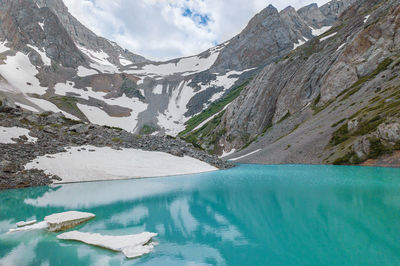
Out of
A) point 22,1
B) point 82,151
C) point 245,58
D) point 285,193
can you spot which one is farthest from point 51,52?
point 285,193

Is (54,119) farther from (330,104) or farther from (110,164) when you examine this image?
(330,104)

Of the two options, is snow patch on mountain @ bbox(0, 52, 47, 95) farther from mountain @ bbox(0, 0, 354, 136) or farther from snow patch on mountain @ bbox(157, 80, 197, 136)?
snow patch on mountain @ bbox(157, 80, 197, 136)

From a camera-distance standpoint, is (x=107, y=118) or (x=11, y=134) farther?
(x=107, y=118)

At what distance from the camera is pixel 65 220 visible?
13984 millimetres

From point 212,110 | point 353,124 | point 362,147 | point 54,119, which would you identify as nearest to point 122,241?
point 362,147

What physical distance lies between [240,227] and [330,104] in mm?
56838

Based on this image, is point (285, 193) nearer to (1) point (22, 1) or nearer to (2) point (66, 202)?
(2) point (66, 202)

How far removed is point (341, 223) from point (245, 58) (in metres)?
190

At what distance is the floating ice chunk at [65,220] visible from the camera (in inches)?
534

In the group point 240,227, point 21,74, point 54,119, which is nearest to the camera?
point 240,227

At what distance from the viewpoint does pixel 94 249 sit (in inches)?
413

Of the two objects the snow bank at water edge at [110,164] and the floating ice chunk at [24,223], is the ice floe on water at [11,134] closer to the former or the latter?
the snow bank at water edge at [110,164]

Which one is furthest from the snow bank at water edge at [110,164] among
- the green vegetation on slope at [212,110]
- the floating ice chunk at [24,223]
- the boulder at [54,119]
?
the green vegetation on slope at [212,110]

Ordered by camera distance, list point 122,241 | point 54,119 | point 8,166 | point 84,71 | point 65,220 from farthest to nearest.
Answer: point 84,71 → point 54,119 → point 8,166 → point 65,220 → point 122,241
